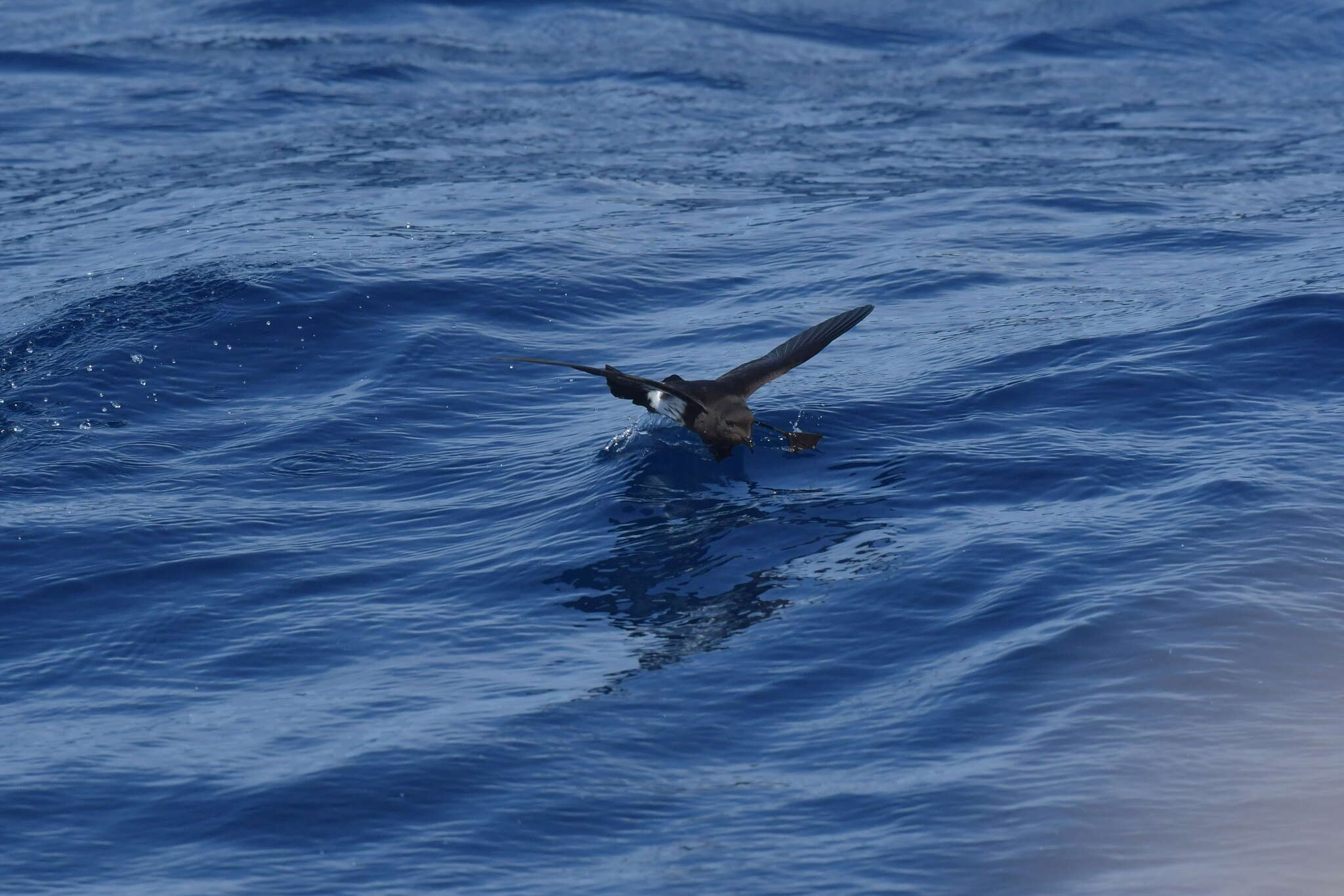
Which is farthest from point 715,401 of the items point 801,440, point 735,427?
point 801,440

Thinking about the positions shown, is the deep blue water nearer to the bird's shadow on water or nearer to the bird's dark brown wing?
the bird's shadow on water

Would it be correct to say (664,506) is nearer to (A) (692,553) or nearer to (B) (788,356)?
(A) (692,553)

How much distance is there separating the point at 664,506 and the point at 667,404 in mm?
838

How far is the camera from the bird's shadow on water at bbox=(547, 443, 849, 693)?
10.2m

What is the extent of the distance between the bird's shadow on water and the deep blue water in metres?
0.04

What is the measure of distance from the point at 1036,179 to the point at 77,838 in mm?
16265

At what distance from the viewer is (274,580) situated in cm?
1108

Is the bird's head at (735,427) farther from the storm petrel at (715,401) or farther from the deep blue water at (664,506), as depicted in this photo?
the deep blue water at (664,506)

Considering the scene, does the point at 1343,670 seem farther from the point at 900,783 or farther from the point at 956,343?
the point at 956,343

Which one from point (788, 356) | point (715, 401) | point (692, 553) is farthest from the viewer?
point (788, 356)

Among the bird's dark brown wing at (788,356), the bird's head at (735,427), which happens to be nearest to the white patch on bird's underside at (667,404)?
the bird's head at (735,427)

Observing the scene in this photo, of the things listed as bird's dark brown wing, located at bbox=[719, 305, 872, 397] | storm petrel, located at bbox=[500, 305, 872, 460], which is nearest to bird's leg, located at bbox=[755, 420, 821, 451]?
storm petrel, located at bbox=[500, 305, 872, 460]

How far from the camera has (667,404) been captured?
37.9 ft

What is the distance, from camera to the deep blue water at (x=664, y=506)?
8156 millimetres
